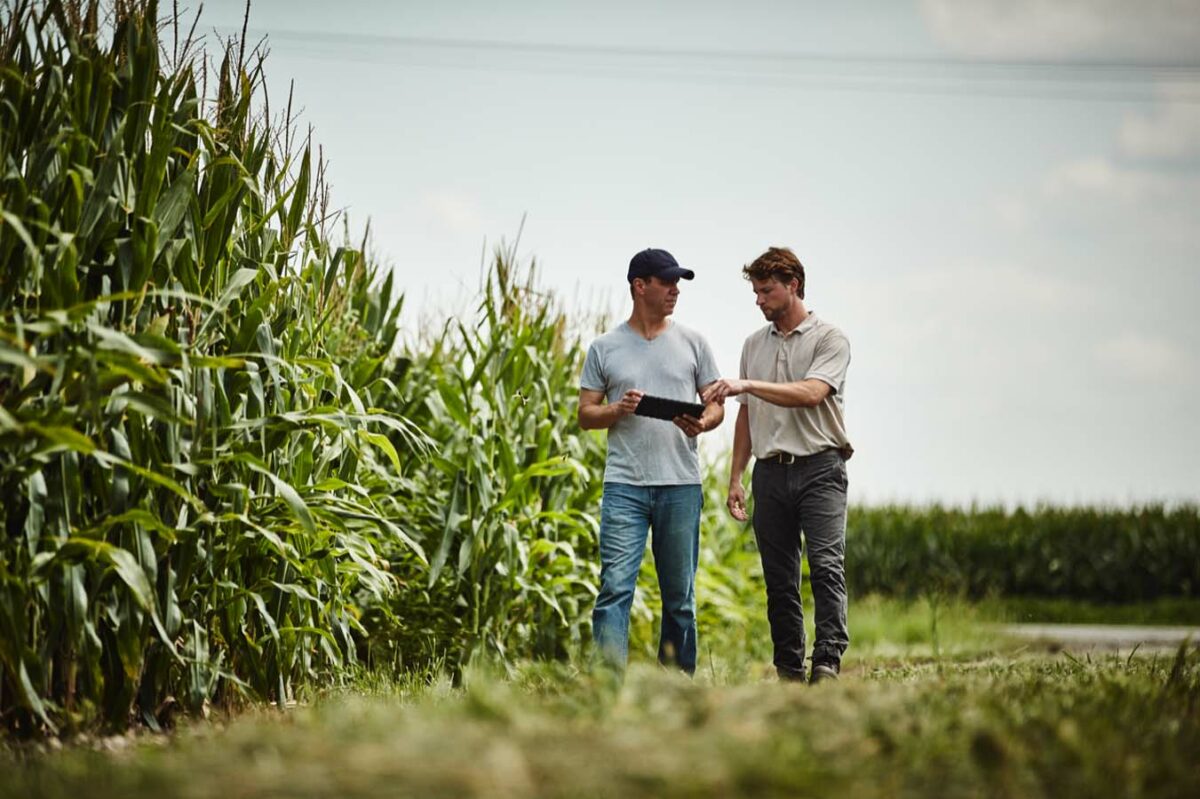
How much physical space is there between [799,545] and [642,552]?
2.52 feet

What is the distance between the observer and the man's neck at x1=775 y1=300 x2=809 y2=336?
229 inches

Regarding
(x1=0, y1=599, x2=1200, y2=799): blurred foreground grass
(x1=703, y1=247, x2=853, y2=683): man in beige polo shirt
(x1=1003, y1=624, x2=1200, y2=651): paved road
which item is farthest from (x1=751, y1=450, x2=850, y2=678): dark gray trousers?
(x1=1003, y1=624, x2=1200, y2=651): paved road

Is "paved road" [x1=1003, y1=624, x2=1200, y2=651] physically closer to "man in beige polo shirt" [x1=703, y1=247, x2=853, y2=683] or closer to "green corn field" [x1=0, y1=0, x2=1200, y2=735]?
"man in beige polo shirt" [x1=703, y1=247, x2=853, y2=683]

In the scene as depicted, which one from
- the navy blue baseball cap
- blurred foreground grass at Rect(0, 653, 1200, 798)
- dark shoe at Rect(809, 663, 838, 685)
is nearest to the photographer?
blurred foreground grass at Rect(0, 653, 1200, 798)

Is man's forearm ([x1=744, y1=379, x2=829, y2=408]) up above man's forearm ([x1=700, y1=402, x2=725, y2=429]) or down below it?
above

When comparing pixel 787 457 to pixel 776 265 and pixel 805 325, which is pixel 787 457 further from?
pixel 776 265

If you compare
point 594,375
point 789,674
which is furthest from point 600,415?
point 789,674

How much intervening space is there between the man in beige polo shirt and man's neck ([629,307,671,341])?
0.45m

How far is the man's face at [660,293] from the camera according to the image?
18.7 ft

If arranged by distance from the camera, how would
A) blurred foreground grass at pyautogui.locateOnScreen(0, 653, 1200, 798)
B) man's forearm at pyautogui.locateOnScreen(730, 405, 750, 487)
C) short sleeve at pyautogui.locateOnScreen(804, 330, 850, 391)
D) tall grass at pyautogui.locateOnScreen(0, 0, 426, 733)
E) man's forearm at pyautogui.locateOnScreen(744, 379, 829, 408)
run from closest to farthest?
blurred foreground grass at pyautogui.locateOnScreen(0, 653, 1200, 798) < tall grass at pyautogui.locateOnScreen(0, 0, 426, 733) < man's forearm at pyautogui.locateOnScreen(744, 379, 829, 408) < short sleeve at pyautogui.locateOnScreen(804, 330, 850, 391) < man's forearm at pyautogui.locateOnScreen(730, 405, 750, 487)

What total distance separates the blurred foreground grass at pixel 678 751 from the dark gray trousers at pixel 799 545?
218 centimetres

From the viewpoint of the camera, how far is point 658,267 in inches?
225

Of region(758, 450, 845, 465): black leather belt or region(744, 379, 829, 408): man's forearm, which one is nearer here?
region(744, 379, 829, 408): man's forearm

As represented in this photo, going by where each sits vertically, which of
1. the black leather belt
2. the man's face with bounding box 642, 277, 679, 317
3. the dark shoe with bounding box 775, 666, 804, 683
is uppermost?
the man's face with bounding box 642, 277, 679, 317
